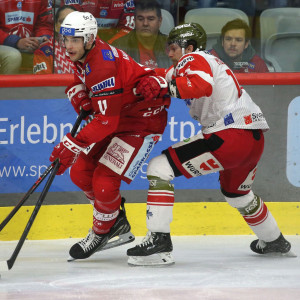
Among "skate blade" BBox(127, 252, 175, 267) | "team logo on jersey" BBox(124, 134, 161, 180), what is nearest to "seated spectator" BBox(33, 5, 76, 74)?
"team logo on jersey" BBox(124, 134, 161, 180)

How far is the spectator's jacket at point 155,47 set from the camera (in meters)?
5.25

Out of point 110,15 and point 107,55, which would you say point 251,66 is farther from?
point 107,55

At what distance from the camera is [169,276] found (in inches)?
148

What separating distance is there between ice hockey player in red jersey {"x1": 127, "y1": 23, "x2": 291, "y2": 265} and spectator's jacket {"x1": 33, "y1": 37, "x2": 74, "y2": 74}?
122cm

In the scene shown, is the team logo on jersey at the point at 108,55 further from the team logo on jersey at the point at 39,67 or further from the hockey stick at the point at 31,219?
the team logo on jersey at the point at 39,67

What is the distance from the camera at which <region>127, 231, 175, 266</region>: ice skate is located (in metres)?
4.00

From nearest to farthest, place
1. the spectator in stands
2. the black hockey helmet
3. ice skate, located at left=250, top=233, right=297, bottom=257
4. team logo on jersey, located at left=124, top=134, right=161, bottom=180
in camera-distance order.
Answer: the black hockey helmet < team logo on jersey, located at left=124, top=134, right=161, bottom=180 < ice skate, located at left=250, top=233, right=297, bottom=257 < the spectator in stands

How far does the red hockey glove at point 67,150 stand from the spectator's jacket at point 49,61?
4.26 feet

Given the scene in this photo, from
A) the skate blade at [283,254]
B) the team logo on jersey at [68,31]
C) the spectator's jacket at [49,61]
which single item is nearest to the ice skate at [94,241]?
the skate blade at [283,254]

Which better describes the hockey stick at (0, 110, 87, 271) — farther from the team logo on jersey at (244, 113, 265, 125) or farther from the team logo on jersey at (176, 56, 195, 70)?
the team logo on jersey at (244, 113, 265, 125)

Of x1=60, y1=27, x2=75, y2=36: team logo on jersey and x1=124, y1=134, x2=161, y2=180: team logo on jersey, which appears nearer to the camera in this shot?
x1=60, y1=27, x2=75, y2=36: team logo on jersey

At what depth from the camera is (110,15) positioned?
5285 millimetres

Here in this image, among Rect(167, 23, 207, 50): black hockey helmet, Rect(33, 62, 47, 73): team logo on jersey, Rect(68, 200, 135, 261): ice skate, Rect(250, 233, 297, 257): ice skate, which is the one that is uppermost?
Rect(167, 23, 207, 50): black hockey helmet

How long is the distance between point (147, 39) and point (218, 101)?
1380 mm
